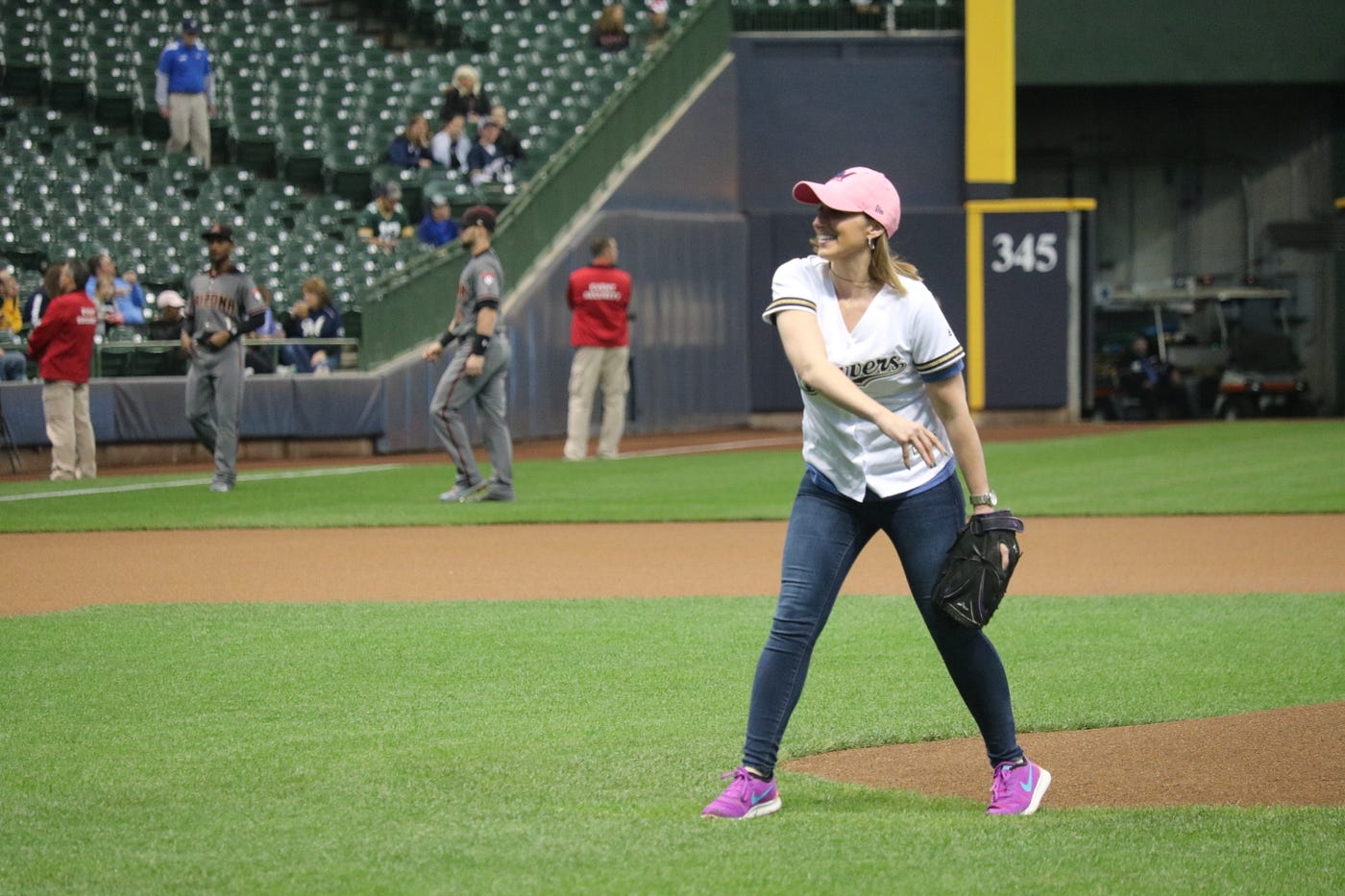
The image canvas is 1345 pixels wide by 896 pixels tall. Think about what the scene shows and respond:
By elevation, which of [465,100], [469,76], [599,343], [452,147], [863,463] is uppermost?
[469,76]

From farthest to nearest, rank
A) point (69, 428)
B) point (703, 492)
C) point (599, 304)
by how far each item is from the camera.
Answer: point (599, 304) < point (69, 428) < point (703, 492)

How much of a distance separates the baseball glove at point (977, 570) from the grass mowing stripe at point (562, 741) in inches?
23.8

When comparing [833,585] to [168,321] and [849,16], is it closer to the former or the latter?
[168,321]

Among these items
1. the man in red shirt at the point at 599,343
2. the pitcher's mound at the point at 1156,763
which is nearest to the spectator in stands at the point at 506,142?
the man in red shirt at the point at 599,343

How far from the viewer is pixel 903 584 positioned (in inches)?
419

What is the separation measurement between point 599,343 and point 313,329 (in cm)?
374

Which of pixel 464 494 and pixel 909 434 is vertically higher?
pixel 909 434

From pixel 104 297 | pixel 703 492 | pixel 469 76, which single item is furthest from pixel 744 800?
pixel 469 76

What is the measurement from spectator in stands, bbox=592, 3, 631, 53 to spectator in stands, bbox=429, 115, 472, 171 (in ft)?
12.9

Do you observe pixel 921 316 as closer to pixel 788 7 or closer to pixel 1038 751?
pixel 1038 751

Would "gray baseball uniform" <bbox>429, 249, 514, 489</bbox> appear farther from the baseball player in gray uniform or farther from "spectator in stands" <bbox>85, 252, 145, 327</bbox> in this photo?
"spectator in stands" <bbox>85, 252, 145, 327</bbox>

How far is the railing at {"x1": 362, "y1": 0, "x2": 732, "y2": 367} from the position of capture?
69.6 feet

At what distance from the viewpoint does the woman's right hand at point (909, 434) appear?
15.5 ft

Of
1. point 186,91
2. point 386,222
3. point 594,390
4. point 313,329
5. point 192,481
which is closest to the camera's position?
point 192,481
